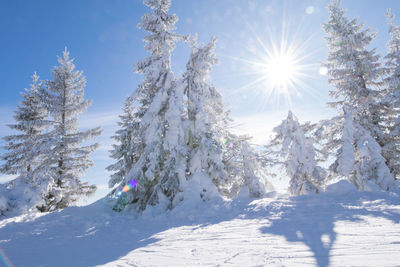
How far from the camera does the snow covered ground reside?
345cm

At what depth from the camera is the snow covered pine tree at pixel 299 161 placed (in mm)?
11055

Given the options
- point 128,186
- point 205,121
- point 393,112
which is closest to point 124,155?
point 128,186

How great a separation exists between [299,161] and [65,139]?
54.4 feet

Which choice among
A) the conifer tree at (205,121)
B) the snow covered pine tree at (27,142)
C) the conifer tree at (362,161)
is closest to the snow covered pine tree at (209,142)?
the conifer tree at (205,121)

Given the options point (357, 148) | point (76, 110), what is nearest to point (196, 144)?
point (357, 148)

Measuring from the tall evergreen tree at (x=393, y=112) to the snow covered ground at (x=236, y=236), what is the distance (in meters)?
6.83

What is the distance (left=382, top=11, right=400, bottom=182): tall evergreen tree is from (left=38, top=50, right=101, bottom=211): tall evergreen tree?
20.4 m

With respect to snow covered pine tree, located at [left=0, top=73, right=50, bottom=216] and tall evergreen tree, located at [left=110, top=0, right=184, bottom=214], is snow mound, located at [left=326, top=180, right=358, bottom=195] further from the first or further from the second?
snow covered pine tree, located at [left=0, top=73, right=50, bottom=216]

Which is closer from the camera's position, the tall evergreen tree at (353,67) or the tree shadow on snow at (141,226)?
the tree shadow on snow at (141,226)

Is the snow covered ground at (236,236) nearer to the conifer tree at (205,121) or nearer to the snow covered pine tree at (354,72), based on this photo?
the conifer tree at (205,121)

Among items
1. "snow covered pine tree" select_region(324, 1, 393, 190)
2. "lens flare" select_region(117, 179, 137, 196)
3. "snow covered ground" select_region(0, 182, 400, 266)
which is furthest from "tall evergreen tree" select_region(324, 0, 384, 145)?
"lens flare" select_region(117, 179, 137, 196)

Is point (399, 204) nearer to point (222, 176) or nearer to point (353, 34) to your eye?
point (222, 176)

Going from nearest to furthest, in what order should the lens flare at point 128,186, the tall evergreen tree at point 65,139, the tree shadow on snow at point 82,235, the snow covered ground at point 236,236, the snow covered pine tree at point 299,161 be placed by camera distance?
1. the snow covered ground at point 236,236
2. the tree shadow on snow at point 82,235
3. the snow covered pine tree at point 299,161
4. the lens flare at point 128,186
5. the tall evergreen tree at point 65,139

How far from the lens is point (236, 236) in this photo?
5.17m
